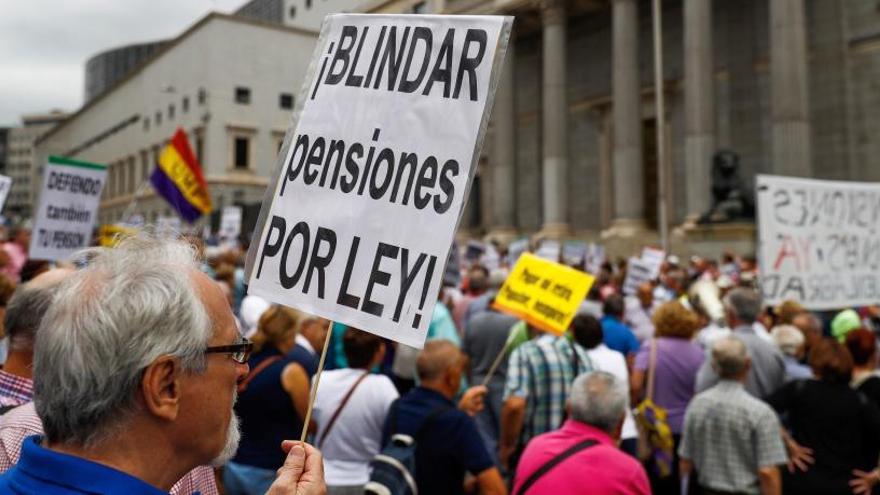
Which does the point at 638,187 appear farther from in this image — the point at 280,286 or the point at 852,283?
the point at 280,286

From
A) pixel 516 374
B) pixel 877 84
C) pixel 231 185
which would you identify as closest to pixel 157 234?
pixel 516 374

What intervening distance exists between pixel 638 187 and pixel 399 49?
24584 millimetres

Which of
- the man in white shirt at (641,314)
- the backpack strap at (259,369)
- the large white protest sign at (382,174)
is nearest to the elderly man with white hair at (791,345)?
the man in white shirt at (641,314)

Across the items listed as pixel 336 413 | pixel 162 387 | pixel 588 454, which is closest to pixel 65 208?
pixel 336 413

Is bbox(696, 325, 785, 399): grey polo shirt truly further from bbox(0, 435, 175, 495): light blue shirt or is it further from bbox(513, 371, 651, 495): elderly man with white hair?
bbox(0, 435, 175, 495): light blue shirt

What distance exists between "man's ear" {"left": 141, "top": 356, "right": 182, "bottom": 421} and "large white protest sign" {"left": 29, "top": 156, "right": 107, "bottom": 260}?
7199 mm

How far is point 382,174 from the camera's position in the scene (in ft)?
8.26

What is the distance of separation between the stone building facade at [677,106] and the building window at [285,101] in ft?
78.3

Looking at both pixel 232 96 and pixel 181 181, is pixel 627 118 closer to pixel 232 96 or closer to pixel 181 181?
pixel 181 181

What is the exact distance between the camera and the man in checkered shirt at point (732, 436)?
15.3ft

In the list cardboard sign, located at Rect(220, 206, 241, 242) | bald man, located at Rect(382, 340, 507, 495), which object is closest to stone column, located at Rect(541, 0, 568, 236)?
cardboard sign, located at Rect(220, 206, 241, 242)

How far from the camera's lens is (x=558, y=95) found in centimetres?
2864

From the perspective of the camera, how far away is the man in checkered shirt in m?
4.68

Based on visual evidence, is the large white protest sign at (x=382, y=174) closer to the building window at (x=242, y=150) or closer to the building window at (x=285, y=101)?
the building window at (x=242, y=150)
